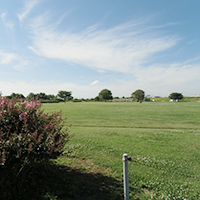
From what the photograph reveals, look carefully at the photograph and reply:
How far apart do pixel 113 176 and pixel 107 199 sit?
1.27 metres

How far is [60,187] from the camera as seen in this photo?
4.56 metres

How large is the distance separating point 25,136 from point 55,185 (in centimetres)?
184

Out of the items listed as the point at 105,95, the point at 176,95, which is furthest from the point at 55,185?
the point at 176,95

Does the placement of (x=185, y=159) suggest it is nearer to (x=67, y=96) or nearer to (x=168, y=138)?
(x=168, y=138)

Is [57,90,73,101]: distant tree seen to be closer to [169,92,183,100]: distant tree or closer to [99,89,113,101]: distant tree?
[99,89,113,101]: distant tree

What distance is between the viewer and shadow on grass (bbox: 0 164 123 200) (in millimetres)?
4098

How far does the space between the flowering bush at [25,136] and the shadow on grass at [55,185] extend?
55 centimetres

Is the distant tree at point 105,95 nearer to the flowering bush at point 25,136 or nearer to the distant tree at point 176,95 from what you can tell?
the distant tree at point 176,95

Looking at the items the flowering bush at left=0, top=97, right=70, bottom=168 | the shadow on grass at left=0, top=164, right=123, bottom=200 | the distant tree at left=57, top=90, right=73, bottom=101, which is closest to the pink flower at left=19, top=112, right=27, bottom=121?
the flowering bush at left=0, top=97, right=70, bottom=168

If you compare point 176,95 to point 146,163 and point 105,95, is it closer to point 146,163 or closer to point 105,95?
point 105,95

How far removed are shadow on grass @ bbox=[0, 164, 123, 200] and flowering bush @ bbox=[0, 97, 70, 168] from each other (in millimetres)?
553

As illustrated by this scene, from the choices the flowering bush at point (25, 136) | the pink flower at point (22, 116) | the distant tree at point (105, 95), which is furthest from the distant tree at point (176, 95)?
the pink flower at point (22, 116)

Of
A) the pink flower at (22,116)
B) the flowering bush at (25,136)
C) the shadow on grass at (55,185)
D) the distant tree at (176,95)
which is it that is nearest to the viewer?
the flowering bush at (25,136)

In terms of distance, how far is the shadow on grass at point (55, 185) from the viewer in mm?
4098
